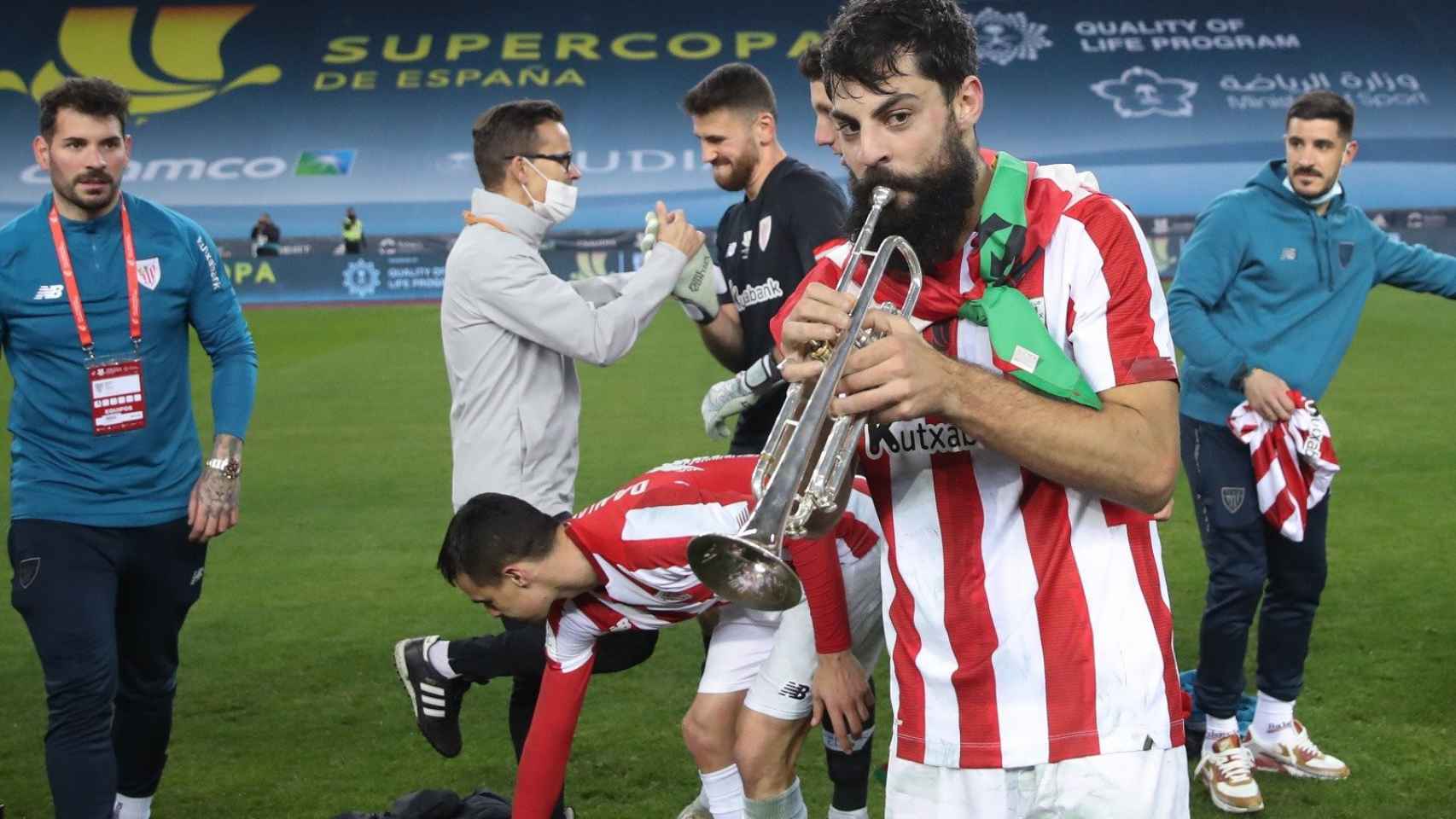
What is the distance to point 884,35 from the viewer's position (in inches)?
92.9

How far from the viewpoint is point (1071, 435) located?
7.18ft

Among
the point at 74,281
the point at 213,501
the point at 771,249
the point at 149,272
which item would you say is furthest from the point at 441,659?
the point at 771,249

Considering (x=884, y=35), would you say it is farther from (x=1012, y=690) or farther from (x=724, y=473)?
(x=724, y=473)

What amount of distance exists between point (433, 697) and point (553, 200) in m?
1.66

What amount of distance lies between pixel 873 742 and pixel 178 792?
248 centimetres

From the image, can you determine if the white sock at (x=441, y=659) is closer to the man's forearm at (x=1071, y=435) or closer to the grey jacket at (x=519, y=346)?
the grey jacket at (x=519, y=346)

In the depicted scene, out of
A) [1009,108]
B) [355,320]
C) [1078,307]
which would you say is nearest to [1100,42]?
[1009,108]

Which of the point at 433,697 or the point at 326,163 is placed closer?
the point at 433,697

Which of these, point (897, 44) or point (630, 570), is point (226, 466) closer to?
point (630, 570)

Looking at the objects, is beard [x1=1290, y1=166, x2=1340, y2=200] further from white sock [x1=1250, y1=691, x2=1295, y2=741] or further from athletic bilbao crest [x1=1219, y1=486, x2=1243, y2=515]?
white sock [x1=1250, y1=691, x2=1295, y2=741]

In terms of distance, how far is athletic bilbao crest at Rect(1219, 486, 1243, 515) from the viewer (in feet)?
16.8

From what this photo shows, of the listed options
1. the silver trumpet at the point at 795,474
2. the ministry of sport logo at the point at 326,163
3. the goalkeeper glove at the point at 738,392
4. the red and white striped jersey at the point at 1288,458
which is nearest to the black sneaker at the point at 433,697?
the goalkeeper glove at the point at 738,392

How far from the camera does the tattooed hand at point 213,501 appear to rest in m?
4.68

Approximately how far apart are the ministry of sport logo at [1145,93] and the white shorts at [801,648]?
3076 centimetres
